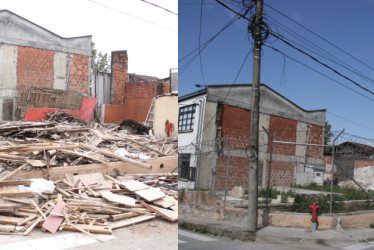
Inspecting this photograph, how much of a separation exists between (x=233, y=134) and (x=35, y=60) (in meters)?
12.4

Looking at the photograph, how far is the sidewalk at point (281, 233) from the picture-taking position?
820cm

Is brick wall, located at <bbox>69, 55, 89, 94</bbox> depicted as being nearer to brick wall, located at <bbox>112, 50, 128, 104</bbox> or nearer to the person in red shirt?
brick wall, located at <bbox>112, 50, 128, 104</bbox>

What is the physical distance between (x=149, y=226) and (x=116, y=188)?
1817 millimetres

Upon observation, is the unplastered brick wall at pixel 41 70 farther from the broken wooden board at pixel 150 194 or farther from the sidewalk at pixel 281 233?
the broken wooden board at pixel 150 194

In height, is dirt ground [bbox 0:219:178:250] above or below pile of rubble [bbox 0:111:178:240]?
below

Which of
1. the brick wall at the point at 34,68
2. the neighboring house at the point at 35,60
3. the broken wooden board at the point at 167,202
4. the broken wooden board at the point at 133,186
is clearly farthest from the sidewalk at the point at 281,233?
Answer: the brick wall at the point at 34,68

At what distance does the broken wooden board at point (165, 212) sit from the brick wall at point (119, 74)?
61.8 feet

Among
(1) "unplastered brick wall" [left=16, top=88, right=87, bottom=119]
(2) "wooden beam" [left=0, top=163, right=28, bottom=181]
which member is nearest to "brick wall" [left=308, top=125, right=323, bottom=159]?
(1) "unplastered brick wall" [left=16, top=88, right=87, bottom=119]

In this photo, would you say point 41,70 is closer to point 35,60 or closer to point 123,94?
point 35,60

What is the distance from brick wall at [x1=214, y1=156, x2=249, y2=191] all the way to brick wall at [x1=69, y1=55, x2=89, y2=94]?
10985 millimetres

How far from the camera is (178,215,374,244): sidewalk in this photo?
8195mm

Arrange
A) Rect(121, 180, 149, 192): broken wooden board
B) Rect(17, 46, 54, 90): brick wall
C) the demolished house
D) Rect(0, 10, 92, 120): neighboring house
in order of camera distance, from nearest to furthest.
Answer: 1. the demolished house
2. Rect(121, 180, 149, 192): broken wooden board
3. Rect(0, 10, 92, 120): neighboring house
4. Rect(17, 46, 54, 90): brick wall

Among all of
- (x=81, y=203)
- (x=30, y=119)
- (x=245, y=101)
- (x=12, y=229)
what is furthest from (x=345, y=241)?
(x=30, y=119)

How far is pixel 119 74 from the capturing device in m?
25.7
